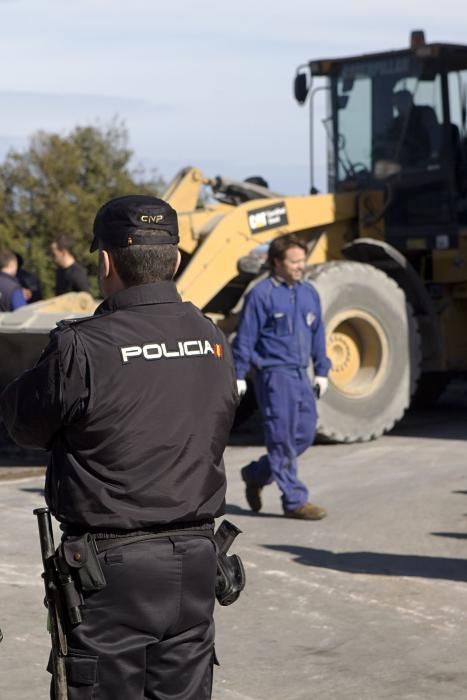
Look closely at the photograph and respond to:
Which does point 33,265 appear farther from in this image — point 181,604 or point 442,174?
point 181,604

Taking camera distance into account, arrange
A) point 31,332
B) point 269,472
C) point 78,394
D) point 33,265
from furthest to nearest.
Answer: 1. point 33,265
2. point 31,332
3. point 269,472
4. point 78,394

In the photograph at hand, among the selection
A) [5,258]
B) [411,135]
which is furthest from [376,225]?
[5,258]

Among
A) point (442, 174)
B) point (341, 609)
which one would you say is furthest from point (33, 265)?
point (341, 609)

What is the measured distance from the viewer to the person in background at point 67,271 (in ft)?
41.0

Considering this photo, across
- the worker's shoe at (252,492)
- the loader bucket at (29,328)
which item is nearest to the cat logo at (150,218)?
the worker's shoe at (252,492)

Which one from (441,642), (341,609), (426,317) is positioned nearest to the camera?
(441,642)

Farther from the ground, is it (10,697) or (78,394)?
(78,394)

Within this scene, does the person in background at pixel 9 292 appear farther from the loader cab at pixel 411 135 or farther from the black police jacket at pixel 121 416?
the black police jacket at pixel 121 416

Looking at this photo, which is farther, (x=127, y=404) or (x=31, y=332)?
(x=31, y=332)

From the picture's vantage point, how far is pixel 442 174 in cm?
1344

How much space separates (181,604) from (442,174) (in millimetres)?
10334

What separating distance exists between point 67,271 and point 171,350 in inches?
356

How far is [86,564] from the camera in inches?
137

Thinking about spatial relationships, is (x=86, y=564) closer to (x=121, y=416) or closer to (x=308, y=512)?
(x=121, y=416)
